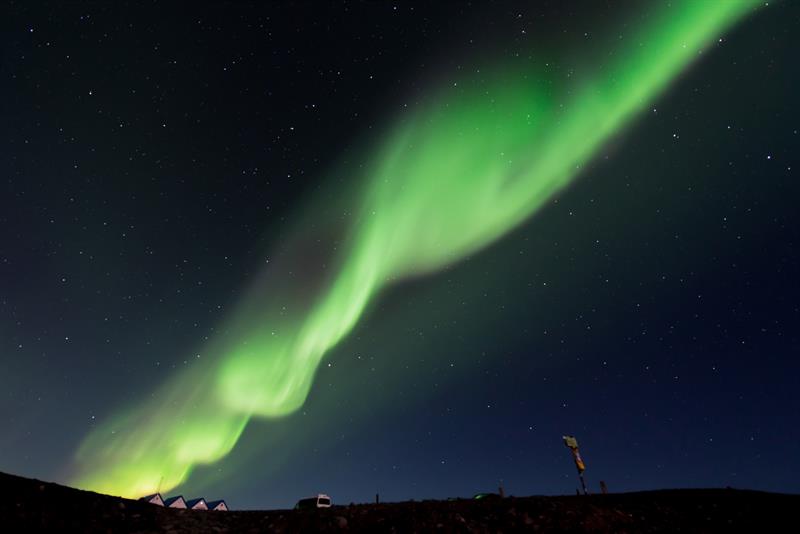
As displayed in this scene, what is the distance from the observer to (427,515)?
1236 cm

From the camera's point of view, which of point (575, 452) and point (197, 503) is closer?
point (575, 452)

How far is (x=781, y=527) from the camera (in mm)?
12477

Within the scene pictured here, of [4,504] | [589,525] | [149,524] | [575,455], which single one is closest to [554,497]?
[589,525]

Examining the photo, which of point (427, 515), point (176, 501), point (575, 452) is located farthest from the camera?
point (176, 501)

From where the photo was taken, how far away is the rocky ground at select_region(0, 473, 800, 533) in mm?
10234

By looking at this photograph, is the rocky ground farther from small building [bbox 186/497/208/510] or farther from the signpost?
small building [bbox 186/497/208/510]

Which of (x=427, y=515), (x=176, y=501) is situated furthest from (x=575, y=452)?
(x=176, y=501)

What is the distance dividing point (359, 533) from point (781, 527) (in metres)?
12.7

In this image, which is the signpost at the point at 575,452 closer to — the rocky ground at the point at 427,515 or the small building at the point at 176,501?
the rocky ground at the point at 427,515

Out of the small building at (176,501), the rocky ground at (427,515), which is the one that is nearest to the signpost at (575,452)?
the rocky ground at (427,515)

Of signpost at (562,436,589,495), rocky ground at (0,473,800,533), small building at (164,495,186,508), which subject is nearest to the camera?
rocky ground at (0,473,800,533)

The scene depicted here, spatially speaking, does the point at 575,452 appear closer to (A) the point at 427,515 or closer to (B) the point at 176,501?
(A) the point at 427,515

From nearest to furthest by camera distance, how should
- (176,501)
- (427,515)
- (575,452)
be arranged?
(427,515) < (575,452) < (176,501)

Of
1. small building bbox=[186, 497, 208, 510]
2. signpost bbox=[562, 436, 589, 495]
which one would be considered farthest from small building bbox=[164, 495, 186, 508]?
signpost bbox=[562, 436, 589, 495]
